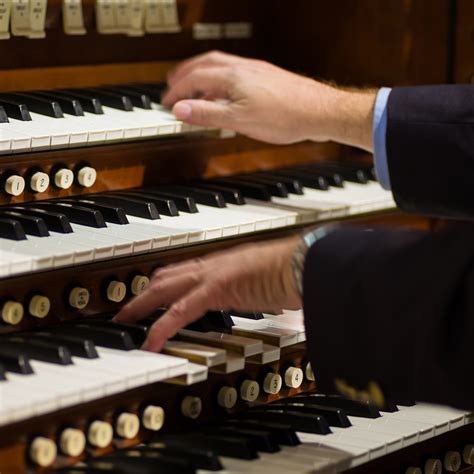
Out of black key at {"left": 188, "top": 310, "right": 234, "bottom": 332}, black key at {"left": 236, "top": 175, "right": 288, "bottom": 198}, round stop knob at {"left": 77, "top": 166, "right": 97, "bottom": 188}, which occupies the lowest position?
black key at {"left": 188, "top": 310, "right": 234, "bottom": 332}

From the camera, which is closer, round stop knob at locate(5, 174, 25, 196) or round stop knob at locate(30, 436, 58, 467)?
round stop knob at locate(30, 436, 58, 467)

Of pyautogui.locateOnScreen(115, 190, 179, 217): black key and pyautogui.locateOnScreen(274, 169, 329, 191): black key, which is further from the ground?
pyautogui.locateOnScreen(115, 190, 179, 217): black key

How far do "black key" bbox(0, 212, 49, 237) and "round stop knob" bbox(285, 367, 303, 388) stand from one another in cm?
59

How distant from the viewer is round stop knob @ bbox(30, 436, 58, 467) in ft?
6.39

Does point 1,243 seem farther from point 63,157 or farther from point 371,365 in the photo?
point 371,365

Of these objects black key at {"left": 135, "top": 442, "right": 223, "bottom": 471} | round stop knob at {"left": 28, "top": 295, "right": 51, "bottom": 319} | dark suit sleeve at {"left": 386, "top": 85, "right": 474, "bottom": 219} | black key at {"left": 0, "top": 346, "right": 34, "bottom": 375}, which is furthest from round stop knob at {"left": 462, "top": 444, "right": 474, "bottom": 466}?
black key at {"left": 0, "top": 346, "right": 34, "bottom": 375}

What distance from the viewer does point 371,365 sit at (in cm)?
180

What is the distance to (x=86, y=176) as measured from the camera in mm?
2367

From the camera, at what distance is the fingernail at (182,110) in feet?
8.09

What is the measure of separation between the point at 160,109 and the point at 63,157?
0.31 m

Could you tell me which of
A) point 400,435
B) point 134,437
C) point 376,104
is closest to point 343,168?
point 376,104

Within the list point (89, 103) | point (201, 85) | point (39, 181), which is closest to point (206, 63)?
point (201, 85)

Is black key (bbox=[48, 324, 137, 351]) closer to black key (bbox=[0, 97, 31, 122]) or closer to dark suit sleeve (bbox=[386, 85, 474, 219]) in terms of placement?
black key (bbox=[0, 97, 31, 122])

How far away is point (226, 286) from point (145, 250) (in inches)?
11.9
